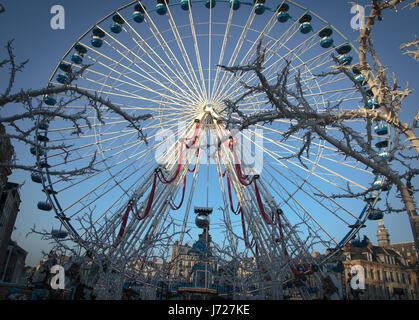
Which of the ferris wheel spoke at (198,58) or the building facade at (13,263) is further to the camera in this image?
the building facade at (13,263)

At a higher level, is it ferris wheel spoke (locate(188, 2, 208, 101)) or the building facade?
ferris wheel spoke (locate(188, 2, 208, 101))

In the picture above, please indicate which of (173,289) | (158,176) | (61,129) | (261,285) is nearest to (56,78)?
(61,129)

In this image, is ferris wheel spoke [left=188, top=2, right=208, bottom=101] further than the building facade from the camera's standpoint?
No

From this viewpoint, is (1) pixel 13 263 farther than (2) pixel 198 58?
Yes
